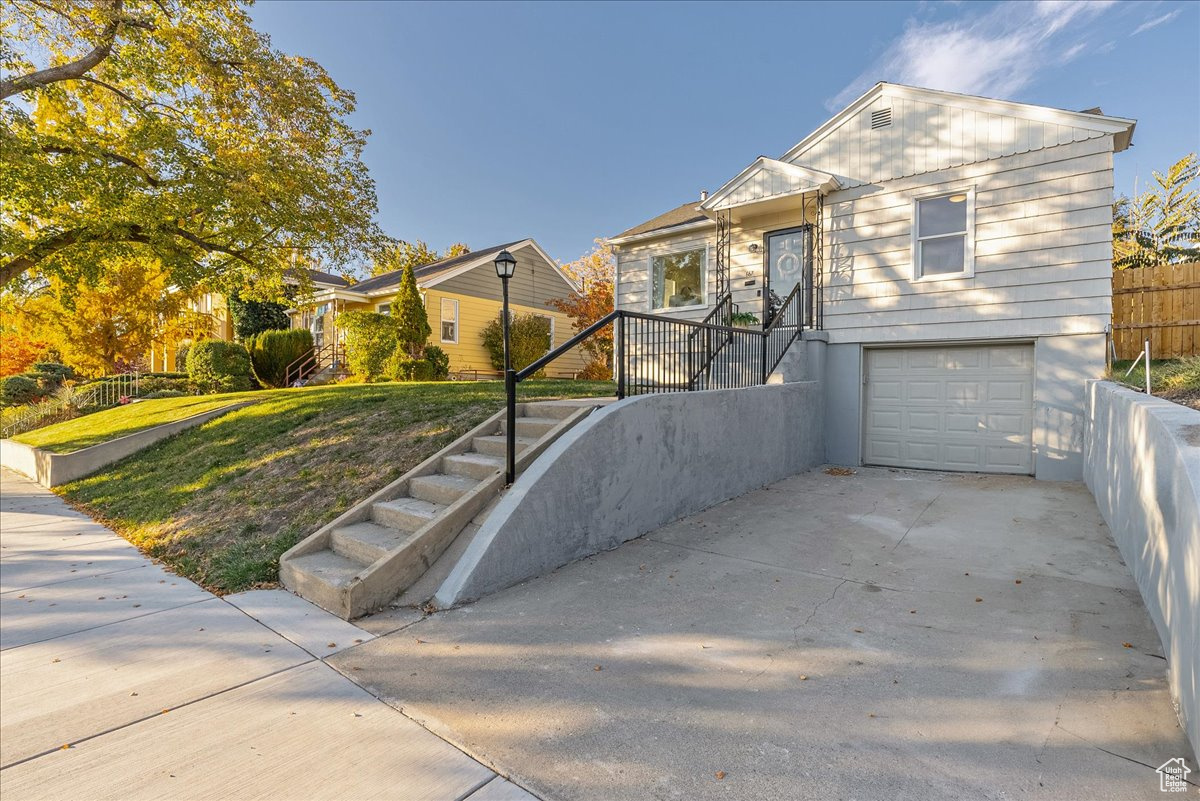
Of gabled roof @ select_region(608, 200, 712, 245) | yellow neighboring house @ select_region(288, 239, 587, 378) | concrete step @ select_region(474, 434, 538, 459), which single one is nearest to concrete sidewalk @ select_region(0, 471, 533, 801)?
concrete step @ select_region(474, 434, 538, 459)

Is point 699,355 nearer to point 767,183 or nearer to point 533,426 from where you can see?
point 533,426

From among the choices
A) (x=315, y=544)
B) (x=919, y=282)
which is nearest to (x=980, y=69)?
(x=919, y=282)

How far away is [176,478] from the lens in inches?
276

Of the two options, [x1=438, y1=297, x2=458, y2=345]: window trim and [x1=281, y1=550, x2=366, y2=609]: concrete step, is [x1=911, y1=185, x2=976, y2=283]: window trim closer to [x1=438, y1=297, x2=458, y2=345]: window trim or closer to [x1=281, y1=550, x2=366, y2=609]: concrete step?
[x1=281, y1=550, x2=366, y2=609]: concrete step

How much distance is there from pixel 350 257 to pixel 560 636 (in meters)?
11.2

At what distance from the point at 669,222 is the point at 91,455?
11308 millimetres

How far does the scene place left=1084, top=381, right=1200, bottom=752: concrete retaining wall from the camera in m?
2.00

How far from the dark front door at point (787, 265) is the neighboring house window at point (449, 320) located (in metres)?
11.0

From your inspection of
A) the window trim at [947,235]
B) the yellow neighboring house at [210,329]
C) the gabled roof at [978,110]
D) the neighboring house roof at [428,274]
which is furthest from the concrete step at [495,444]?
the yellow neighboring house at [210,329]

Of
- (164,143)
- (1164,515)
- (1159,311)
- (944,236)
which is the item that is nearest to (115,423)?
(164,143)

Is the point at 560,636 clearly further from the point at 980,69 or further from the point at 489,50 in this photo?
the point at 489,50

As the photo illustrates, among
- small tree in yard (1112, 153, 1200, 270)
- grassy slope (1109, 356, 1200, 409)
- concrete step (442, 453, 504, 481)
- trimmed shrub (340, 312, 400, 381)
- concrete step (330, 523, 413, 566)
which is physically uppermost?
small tree in yard (1112, 153, 1200, 270)

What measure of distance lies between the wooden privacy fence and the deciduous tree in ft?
44.7

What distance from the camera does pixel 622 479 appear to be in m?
4.71
